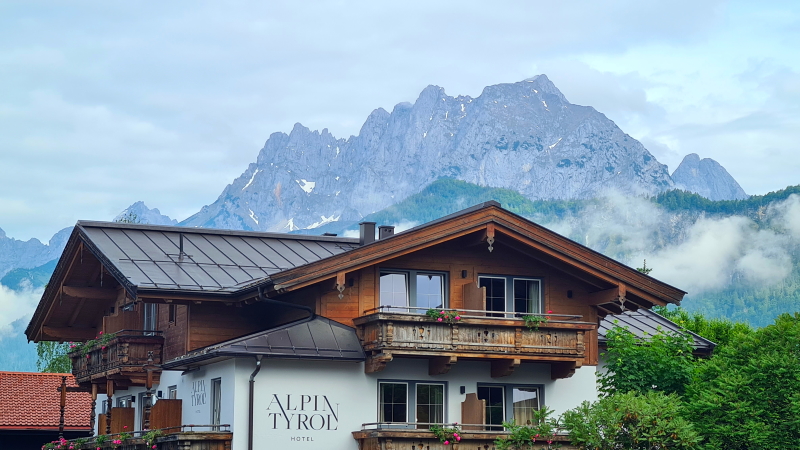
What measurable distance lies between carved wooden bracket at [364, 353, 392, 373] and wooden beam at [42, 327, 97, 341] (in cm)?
1636

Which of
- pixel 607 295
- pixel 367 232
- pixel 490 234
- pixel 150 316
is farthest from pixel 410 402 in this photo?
pixel 150 316

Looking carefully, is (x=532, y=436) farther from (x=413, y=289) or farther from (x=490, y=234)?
(x=490, y=234)

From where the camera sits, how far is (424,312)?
31203 mm

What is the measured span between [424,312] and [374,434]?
154 inches

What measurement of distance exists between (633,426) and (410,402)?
6.03 meters

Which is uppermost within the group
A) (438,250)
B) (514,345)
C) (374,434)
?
(438,250)

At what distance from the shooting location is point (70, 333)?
42.7 m

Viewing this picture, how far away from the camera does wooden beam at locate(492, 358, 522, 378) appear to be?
101 feet

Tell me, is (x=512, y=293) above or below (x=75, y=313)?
below

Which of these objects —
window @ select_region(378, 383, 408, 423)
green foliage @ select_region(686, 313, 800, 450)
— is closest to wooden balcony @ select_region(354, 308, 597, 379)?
window @ select_region(378, 383, 408, 423)

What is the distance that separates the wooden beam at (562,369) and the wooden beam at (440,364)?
3251 mm

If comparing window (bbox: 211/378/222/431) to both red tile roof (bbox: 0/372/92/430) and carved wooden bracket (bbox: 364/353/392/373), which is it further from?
red tile roof (bbox: 0/372/92/430)

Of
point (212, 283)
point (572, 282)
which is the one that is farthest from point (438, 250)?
point (212, 283)

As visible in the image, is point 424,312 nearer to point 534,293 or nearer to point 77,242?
point 534,293
